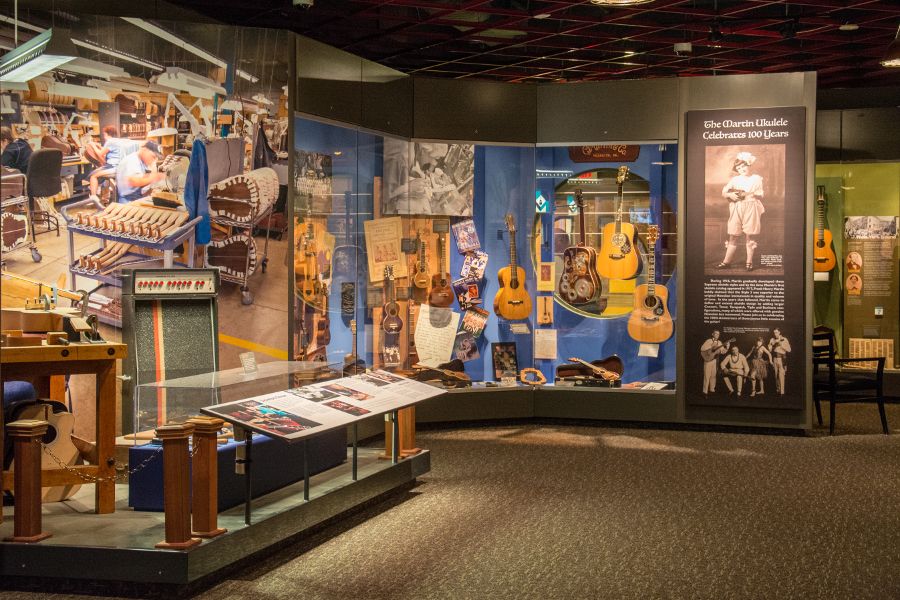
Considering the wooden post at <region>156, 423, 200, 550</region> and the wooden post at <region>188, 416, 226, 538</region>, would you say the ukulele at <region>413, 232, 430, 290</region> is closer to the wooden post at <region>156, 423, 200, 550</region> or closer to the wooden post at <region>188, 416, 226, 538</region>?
the wooden post at <region>188, 416, 226, 538</region>

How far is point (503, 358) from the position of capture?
920 centimetres

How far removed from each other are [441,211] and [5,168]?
388 centimetres

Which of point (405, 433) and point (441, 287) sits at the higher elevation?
point (441, 287)

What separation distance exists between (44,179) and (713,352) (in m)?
5.35

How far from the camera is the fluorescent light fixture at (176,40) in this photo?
660 cm

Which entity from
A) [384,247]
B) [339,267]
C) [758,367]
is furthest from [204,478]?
[758,367]

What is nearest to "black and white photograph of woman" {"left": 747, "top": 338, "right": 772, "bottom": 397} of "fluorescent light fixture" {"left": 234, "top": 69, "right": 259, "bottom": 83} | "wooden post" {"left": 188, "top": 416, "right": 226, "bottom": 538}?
"fluorescent light fixture" {"left": 234, "top": 69, "right": 259, "bottom": 83}

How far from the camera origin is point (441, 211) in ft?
29.6

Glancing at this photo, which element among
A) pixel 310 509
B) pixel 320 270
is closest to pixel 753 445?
pixel 320 270

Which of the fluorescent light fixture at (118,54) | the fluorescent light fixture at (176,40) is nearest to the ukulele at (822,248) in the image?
the fluorescent light fixture at (176,40)

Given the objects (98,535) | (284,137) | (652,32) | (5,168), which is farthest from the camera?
(652,32)

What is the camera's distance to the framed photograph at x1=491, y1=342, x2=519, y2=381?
9.18m

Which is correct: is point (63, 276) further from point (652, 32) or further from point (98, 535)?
point (652, 32)

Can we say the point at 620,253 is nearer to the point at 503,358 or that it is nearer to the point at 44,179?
the point at 503,358
